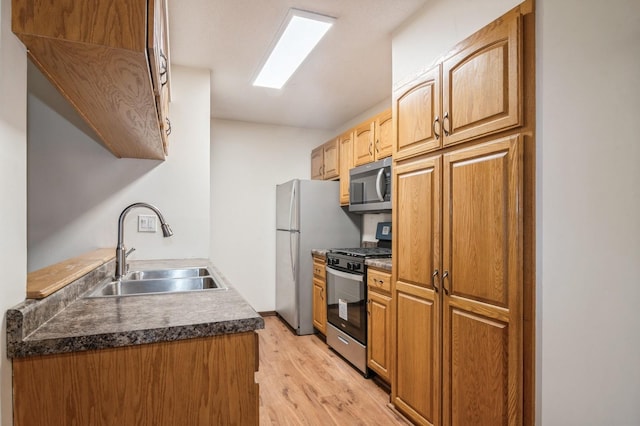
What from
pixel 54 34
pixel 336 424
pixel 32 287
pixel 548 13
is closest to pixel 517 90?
pixel 548 13

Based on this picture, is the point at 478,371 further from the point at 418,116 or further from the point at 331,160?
the point at 331,160

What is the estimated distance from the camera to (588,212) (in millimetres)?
1237

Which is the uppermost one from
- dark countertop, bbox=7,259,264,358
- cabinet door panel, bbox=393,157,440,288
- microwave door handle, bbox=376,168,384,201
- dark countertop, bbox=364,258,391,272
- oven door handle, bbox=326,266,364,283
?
microwave door handle, bbox=376,168,384,201

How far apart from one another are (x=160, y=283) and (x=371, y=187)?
6.01ft

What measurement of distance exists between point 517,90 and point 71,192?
2.67 m

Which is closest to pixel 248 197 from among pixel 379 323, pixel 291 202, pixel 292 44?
pixel 291 202

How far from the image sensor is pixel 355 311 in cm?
287

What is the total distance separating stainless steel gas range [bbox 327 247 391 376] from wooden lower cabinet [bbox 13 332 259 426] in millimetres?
1768

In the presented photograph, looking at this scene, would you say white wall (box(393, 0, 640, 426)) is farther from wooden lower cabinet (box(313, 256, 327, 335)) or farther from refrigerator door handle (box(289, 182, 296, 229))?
refrigerator door handle (box(289, 182, 296, 229))

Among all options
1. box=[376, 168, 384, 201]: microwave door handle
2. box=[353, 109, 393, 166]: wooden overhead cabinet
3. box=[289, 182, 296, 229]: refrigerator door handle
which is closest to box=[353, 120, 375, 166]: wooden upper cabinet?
box=[353, 109, 393, 166]: wooden overhead cabinet

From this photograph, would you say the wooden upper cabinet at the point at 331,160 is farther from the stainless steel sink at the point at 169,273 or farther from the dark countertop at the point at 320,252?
the stainless steel sink at the point at 169,273

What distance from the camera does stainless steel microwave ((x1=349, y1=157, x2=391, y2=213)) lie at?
2875 mm

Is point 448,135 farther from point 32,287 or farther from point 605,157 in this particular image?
point 32,287

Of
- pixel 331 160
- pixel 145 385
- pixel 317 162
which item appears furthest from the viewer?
pixel 317 162
